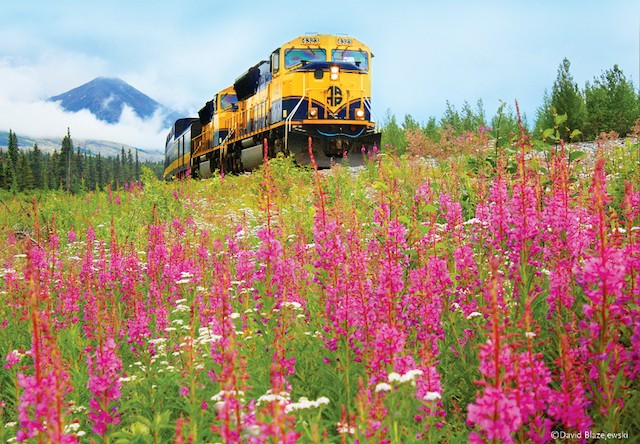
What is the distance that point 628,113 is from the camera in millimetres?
26781

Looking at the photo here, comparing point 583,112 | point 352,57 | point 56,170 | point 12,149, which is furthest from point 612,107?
point 56,170

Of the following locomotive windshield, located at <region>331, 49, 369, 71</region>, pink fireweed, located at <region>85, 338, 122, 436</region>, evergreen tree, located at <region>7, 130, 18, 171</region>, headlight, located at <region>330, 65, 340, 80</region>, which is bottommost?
pink fireweed, located at <region>85, 338, 122, 436</region>

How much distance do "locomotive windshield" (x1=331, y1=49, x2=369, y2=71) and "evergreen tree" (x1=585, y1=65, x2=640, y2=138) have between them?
11380mm

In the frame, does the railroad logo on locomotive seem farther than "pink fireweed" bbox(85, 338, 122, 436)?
Yes

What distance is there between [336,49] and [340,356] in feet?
63.4

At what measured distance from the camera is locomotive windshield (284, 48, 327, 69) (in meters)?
20.9

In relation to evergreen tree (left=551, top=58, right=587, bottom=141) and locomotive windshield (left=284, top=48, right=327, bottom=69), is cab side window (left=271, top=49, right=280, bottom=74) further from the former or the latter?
evergreen tree (left=551, top=58, right=587, bottom=141)

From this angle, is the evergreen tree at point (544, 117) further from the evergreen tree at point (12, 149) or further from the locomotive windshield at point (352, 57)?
the evergreen tree at point (12, 149)

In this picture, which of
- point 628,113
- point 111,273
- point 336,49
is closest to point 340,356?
point 111,273

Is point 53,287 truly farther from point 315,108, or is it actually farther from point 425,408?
point 315,108

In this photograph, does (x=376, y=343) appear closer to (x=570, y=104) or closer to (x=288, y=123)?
(x=288, y=123)

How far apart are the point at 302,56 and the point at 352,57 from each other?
78.7 inches

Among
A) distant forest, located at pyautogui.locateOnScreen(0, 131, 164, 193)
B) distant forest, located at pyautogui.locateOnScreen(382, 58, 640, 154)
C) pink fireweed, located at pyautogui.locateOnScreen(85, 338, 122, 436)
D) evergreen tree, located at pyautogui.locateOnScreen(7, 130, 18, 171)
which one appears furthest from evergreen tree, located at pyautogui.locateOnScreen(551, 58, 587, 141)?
evergreen tree, located at pyautogui.locateOnScreen(7, 130, 18, 171)

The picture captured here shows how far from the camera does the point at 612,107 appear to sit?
27031 mm
